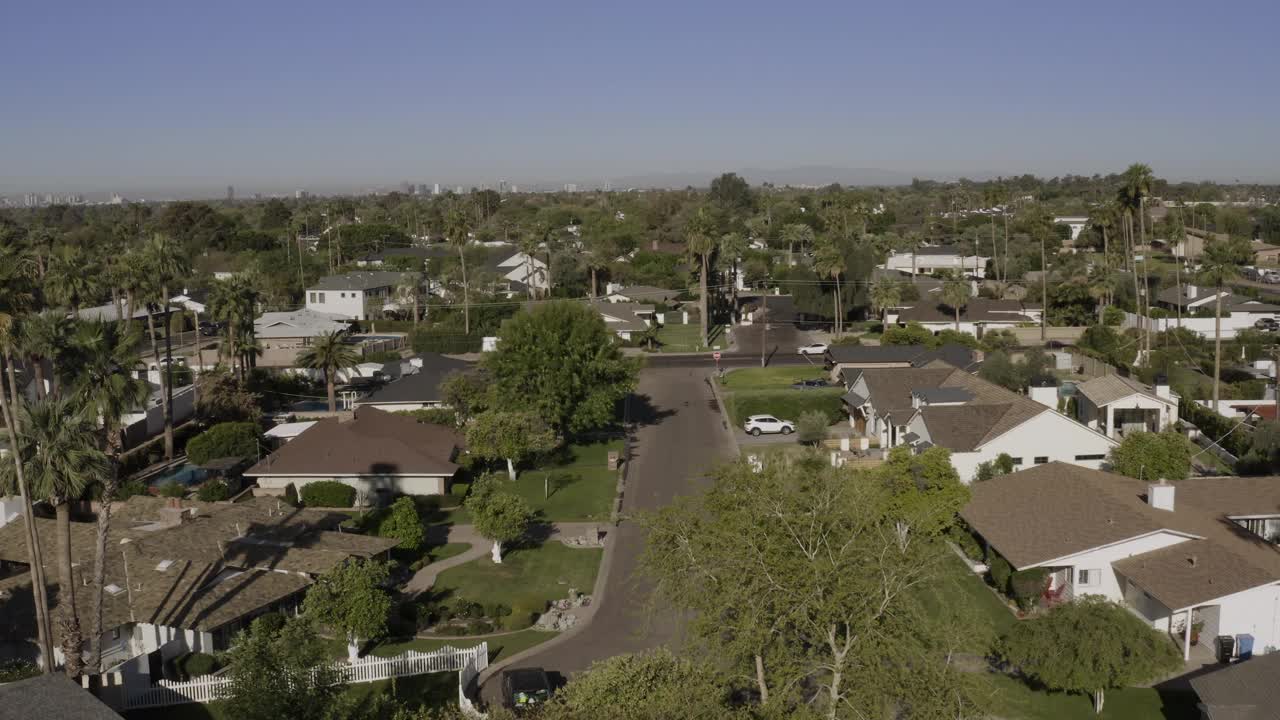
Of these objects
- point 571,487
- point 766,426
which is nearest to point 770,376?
point 766,426

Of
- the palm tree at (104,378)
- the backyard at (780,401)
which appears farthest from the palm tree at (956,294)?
the palm tree at (104,378)

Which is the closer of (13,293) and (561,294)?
(13,293)

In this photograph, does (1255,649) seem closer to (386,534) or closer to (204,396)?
(386,534)

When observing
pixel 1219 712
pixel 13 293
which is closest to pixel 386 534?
pixel 13 293

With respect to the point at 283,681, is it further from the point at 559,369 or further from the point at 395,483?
the point at 559,369

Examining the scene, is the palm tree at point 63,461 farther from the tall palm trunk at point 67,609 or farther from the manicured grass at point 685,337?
the manicured grass at point 685,337
